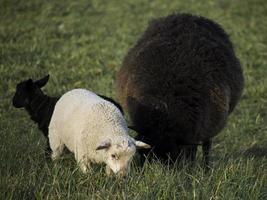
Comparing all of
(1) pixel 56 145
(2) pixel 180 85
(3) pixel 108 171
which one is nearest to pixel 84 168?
(3) pixel 108 171

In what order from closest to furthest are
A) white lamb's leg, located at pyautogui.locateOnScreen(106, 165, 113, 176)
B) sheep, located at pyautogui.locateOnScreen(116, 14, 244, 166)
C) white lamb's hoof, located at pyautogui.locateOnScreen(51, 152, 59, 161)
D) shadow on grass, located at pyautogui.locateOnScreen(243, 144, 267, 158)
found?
white lamb's leg, located at pyautogui.locateOnScreen(106, 165, 113, 176), white lamb's hoof, located at pyautogui.locateOnScreen(51, 152, 59, 161), sheep, located at pyautogui.locateOnScreen(116, 14, 244, 166), shadow on grass, located at pyautogui.locateOnScreen(243, 144, 267, 158)

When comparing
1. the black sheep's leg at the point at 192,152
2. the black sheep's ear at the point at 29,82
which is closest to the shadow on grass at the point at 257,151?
the black sheep's leg at the point at 192,152

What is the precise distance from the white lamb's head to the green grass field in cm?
12

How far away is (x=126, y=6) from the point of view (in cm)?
1944

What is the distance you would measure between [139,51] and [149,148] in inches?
77.8

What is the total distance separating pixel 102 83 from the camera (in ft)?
40.2

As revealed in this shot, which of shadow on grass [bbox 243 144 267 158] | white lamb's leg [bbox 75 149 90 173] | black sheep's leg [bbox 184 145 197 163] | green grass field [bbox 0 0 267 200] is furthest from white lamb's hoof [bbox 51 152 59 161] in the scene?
shadow on grass [bbox 243 144 267 158]

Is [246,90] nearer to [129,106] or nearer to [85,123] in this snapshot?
[129,106]

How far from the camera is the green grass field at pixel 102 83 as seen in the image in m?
5.34

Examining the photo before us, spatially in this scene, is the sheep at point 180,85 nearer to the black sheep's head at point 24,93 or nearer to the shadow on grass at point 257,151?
the shadow on grass at point 257,151

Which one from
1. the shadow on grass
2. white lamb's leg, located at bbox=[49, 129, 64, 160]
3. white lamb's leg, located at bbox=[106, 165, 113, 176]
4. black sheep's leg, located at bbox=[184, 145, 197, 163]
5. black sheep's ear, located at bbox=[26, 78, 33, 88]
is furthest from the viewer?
the shadow on grass

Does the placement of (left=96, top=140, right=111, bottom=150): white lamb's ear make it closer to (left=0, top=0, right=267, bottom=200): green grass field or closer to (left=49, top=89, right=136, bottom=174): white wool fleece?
(left=49, top=89, right=136, bottom=174): white wool fleece

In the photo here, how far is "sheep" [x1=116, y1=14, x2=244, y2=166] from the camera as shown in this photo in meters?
6.64

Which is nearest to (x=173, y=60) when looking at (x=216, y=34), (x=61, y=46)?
(x=216, y=34)
